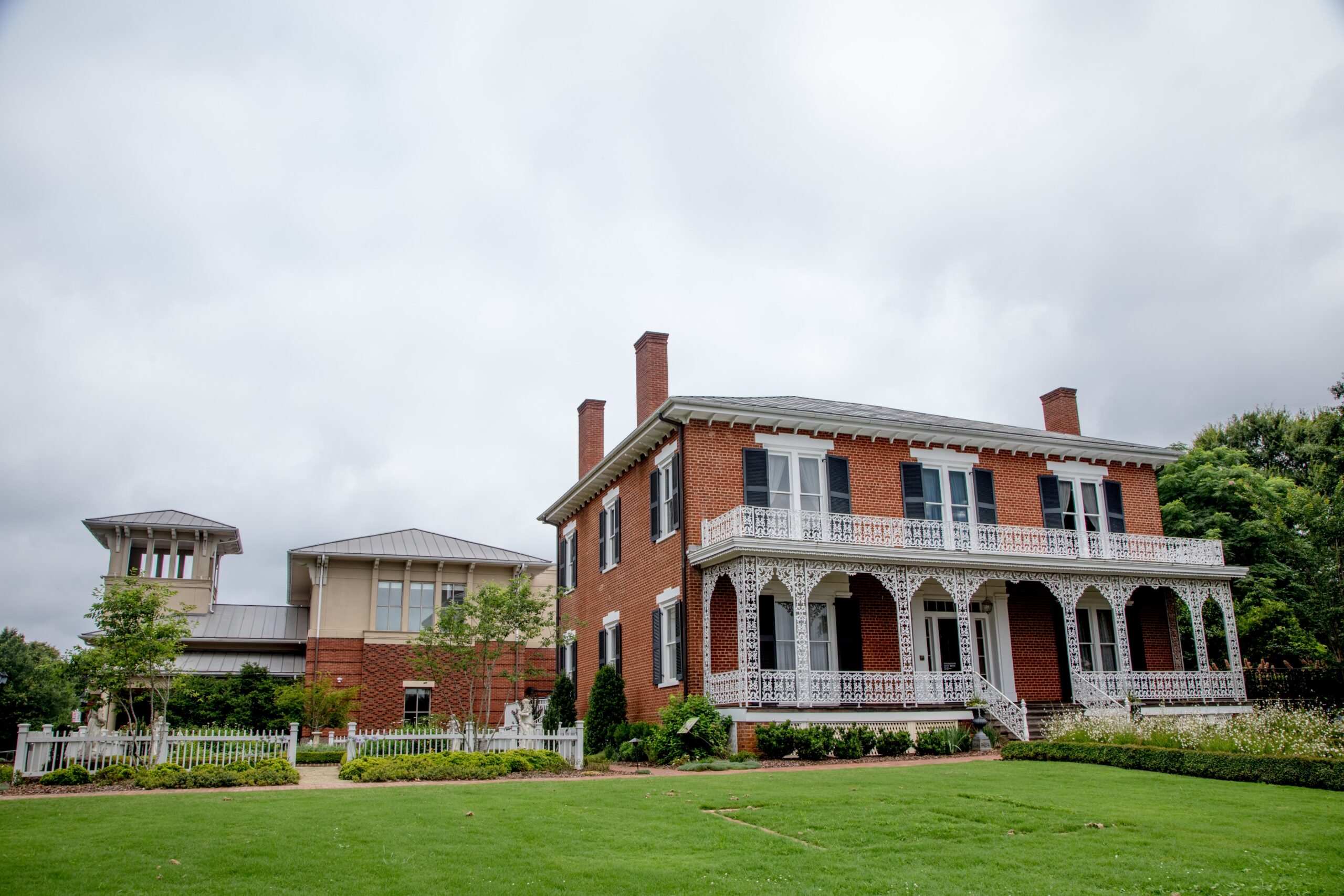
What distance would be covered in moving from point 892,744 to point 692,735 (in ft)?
12.4

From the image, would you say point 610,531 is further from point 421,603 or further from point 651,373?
point 421,603

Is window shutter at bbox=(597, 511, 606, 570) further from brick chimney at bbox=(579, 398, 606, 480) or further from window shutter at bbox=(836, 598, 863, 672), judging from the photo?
window shutter at bbox=(836, 598, 863, 672)

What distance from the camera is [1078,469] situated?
25312mm

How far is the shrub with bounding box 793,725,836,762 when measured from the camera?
17938mm

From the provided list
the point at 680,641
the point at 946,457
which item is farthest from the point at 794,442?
the point at 680,641

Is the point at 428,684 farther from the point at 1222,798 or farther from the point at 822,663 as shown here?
the point at 1222,798

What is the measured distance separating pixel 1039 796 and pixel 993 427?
50.8 feet

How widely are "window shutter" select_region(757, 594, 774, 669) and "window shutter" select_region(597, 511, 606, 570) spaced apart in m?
6.44

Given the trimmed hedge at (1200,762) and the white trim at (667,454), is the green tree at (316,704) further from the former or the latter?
the trimmed hedge at (1200,762)

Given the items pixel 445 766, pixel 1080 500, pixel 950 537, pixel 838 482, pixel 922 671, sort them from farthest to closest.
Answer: pixel 1080 500
pixel 838 482
pixel 950 537
pixel 922 671
pixel 445 766

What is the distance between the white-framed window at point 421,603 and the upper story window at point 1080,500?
2015cm

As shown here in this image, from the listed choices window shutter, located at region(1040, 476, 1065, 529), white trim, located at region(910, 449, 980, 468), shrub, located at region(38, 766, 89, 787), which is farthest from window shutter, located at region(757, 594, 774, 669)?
shrub, located at region(38, 766, 89, 787)

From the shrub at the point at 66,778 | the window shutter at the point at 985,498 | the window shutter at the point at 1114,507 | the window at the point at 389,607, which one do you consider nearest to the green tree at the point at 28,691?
the shrub at the point at 66,778

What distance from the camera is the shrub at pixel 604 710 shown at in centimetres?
2219
